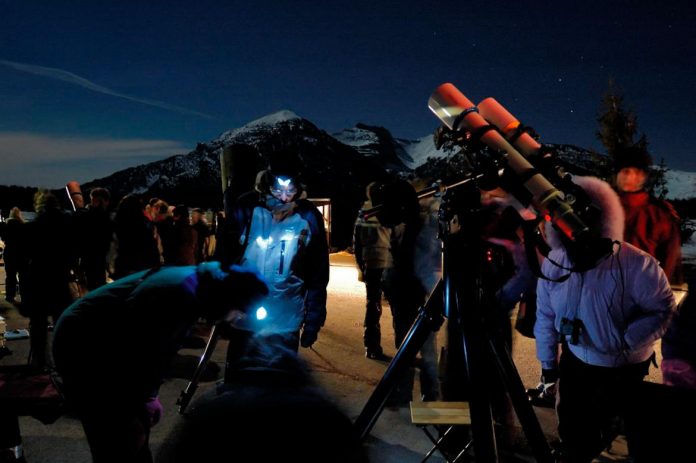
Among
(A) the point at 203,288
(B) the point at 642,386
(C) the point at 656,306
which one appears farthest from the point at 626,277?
(A) the point at 203,288

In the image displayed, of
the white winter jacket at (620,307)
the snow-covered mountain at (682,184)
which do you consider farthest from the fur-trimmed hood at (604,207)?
the snow-covered mountain at (682,184)

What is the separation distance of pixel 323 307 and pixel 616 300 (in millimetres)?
2049

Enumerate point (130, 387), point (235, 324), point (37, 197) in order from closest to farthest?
point (130, 387) → point (235, 324) → point (37, 197)

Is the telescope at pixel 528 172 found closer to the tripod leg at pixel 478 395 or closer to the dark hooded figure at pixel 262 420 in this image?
the tripod leg at pixel 478 395

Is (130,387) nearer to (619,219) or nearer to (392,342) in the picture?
(619,219)

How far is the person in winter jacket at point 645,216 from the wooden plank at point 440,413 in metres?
3.09

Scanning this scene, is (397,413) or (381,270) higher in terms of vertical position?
(381,270)

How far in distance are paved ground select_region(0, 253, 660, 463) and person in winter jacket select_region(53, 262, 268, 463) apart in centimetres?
8

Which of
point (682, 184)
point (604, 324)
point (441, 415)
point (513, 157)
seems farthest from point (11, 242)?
point (682, 184)

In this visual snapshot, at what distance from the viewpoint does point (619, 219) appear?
2.35 meters

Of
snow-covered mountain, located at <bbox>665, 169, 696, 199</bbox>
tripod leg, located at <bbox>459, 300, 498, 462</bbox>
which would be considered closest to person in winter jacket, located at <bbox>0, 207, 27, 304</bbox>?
tripod leg, located at <bbox>459, 300, 498, 462</bbox>

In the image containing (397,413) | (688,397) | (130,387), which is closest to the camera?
(688,397)

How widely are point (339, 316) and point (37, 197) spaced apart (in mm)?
4614

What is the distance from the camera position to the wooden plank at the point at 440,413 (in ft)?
7.41
